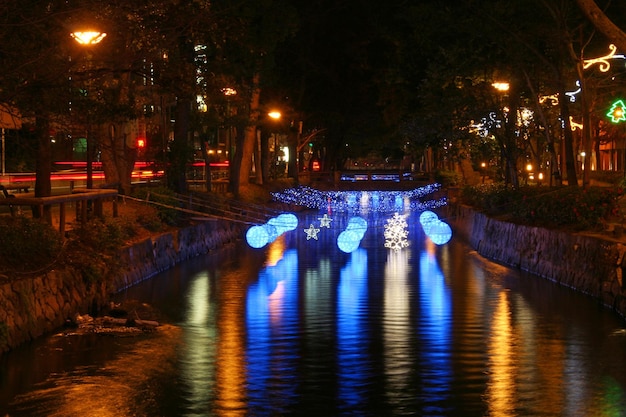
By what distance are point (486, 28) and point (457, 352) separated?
22.2m

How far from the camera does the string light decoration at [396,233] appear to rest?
38.7 metres

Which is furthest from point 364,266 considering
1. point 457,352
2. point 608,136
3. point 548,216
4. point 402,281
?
point 608,136

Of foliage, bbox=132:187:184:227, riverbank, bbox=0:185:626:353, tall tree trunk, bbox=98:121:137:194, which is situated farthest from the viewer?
foliage, bbox=132:187:184:227

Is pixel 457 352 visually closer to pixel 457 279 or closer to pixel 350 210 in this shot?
pixel 457 279

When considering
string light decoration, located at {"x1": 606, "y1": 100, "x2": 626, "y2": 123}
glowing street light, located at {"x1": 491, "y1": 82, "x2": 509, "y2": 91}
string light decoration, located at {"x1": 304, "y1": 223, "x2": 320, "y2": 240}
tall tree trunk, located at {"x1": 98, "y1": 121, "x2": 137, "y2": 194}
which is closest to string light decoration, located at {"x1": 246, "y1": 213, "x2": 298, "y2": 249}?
string light decoration, located at {"x1": 304, "y1": 223, "x2": 320, "y2": 240}

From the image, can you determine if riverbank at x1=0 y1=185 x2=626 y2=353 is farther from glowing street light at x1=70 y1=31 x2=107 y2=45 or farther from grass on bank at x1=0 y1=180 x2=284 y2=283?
glowing street light at x1=70 y1=31 x2=107 y2=45

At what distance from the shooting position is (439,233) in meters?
40.8

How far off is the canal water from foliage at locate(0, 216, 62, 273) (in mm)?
1531

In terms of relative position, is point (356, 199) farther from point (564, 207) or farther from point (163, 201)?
point (564, 207)

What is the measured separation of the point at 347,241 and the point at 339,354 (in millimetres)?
19809

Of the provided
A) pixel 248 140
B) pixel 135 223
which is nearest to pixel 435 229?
pixel 248 140

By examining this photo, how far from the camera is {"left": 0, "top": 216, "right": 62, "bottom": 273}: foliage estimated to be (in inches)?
699

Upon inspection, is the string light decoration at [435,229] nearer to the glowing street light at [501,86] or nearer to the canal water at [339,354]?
the glowing street light at [501,86]

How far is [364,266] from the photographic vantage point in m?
31.5
